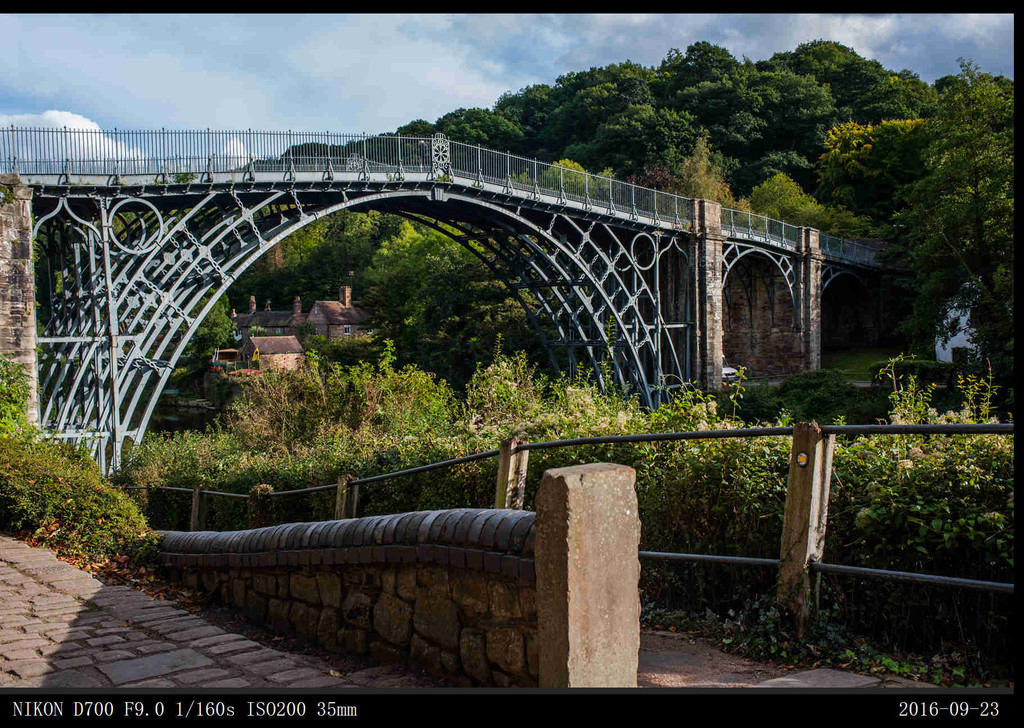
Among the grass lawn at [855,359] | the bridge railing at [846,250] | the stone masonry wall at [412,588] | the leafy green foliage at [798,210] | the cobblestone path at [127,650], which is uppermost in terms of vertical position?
the leafy green foliage at [798,210]

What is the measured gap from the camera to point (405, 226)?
61.3m

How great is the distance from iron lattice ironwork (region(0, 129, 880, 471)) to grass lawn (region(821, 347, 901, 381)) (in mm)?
14678

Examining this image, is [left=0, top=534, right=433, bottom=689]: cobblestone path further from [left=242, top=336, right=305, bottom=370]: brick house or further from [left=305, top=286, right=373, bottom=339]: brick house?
[left=305, top=286, right=373, bottom=339]: brick house

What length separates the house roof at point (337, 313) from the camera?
188 ft

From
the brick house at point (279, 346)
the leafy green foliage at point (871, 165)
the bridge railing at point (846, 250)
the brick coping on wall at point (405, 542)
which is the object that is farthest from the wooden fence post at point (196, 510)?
the leafy green foliage at point (871, 165)

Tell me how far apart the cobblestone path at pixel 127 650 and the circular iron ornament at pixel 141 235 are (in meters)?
10.1

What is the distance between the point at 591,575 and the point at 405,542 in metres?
1.54

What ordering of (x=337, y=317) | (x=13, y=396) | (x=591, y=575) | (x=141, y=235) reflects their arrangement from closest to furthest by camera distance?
(x=591, y=575) < (x=13, y=396) < (x=141, y=235) < (x=337, y=317)

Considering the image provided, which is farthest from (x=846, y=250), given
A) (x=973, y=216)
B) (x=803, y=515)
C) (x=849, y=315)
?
(x=803, y=515)

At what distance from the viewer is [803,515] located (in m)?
3.70

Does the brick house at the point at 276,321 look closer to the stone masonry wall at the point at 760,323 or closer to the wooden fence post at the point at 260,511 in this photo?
the stone masonry wall at the point at 760,323

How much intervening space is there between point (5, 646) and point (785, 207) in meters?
42.1

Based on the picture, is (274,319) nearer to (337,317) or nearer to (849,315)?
(337,317)
